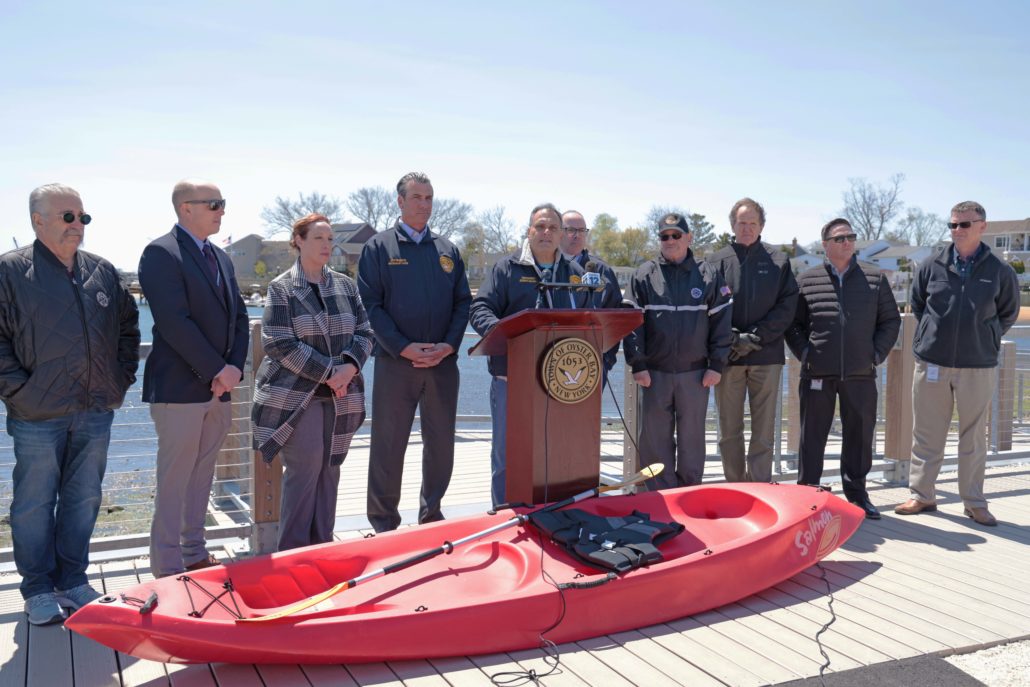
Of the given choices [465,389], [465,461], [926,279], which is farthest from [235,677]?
[465,389]

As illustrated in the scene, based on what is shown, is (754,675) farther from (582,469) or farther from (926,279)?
(926,279)

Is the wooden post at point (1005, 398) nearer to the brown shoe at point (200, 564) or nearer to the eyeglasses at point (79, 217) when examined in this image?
the brown shoe at point (200, 564)

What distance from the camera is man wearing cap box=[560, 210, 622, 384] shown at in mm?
4961

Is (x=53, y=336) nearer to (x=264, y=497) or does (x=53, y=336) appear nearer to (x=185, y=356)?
(x=185, y=356)

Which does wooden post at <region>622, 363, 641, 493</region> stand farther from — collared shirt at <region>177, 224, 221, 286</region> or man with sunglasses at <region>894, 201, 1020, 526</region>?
collared shirt at <region>177, 224, 221, 286</region>

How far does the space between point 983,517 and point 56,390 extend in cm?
537

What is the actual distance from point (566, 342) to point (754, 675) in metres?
1.68

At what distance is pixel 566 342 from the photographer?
3984 mm

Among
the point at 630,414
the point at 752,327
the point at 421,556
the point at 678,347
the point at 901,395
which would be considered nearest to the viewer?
the point at 421,556

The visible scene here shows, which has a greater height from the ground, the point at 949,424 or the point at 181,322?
the point at 181,322

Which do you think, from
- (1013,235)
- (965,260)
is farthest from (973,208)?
(1013,235)

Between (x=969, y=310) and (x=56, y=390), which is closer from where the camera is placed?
(x=56, y=390)

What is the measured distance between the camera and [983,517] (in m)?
5.30

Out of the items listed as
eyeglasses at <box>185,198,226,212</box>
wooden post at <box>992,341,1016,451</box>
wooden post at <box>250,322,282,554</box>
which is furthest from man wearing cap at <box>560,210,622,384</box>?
wooden post at <box>992,341,1016,451</box>
